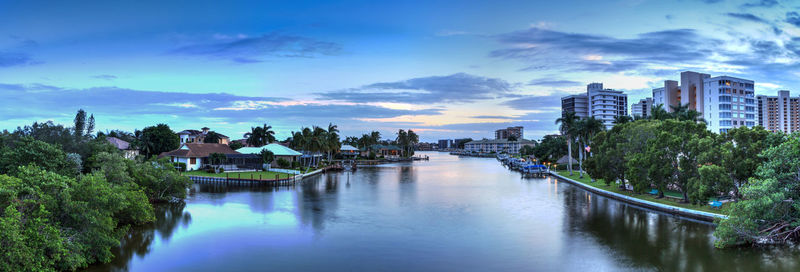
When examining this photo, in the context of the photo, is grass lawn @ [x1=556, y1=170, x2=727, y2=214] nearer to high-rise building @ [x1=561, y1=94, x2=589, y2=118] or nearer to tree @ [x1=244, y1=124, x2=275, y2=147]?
tree @ [x1=244, y1=124, x2=275, y2=147]

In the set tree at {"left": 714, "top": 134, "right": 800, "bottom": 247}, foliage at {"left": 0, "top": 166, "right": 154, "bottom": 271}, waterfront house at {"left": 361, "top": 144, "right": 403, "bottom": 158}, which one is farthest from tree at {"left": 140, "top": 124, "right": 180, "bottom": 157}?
tree at {"left": 714, "top": 134, "right": 800, "bottom": 247}

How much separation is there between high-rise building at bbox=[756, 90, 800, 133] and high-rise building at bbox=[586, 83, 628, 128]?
3480 centimetres

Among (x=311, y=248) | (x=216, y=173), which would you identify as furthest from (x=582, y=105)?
(x=311, y=248)

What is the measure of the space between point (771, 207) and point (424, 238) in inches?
634

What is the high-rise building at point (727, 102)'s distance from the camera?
3526 inches

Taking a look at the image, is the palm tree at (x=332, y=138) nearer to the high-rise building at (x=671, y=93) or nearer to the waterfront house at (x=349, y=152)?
the waterfront house at (x=349, y=152)

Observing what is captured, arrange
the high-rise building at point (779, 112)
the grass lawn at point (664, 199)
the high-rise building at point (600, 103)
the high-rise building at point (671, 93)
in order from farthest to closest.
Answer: the high-rise building at point (600, 103) < the high-rise building at point (779, 112) < the high-rise building at point (671, 93) < the grass lawn at point (664, 199)

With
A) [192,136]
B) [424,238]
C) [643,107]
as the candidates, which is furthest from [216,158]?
[643,107]

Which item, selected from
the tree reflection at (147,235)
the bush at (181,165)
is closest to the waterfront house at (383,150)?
the bush at (181,165)

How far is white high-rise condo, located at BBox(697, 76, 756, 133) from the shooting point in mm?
89562

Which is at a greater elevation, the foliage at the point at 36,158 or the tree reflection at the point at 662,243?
the foliage at the point at 36,158

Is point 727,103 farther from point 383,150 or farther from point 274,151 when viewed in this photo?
point 383,150

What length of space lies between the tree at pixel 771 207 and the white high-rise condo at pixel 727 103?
78.9 metres

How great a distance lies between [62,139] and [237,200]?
515 inches
